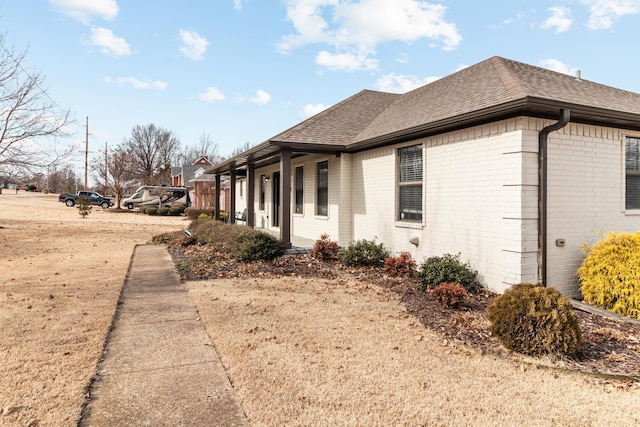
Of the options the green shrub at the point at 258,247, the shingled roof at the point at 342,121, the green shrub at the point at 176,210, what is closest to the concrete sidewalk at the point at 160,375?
the green shrub at the point at 258,247

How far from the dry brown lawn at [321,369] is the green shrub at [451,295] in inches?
25.6

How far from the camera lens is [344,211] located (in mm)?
10867

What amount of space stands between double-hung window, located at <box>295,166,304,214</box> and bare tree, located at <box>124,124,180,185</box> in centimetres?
4868

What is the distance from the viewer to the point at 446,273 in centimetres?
655

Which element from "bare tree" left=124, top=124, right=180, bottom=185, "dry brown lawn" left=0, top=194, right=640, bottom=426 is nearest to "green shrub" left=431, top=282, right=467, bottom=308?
"dry brown lawn" left=0, top=194, right=640, bottom=426

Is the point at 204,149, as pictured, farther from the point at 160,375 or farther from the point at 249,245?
the point at 160,375

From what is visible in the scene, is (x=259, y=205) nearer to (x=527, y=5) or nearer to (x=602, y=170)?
(x=527, y=5)

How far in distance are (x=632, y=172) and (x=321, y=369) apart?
23.9 feet

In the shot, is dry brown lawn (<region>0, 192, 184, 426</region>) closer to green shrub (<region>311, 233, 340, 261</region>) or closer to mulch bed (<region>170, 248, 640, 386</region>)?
mulch bed (<region>170, 248, 640, 386</region>)

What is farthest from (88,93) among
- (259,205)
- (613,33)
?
(613,33)

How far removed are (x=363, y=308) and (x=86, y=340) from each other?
360cm

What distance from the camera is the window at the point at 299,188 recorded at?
524 inches

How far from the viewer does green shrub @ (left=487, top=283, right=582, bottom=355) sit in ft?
12.9

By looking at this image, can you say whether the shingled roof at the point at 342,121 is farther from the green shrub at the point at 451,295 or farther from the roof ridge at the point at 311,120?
the green shrub at the point at 451,295
